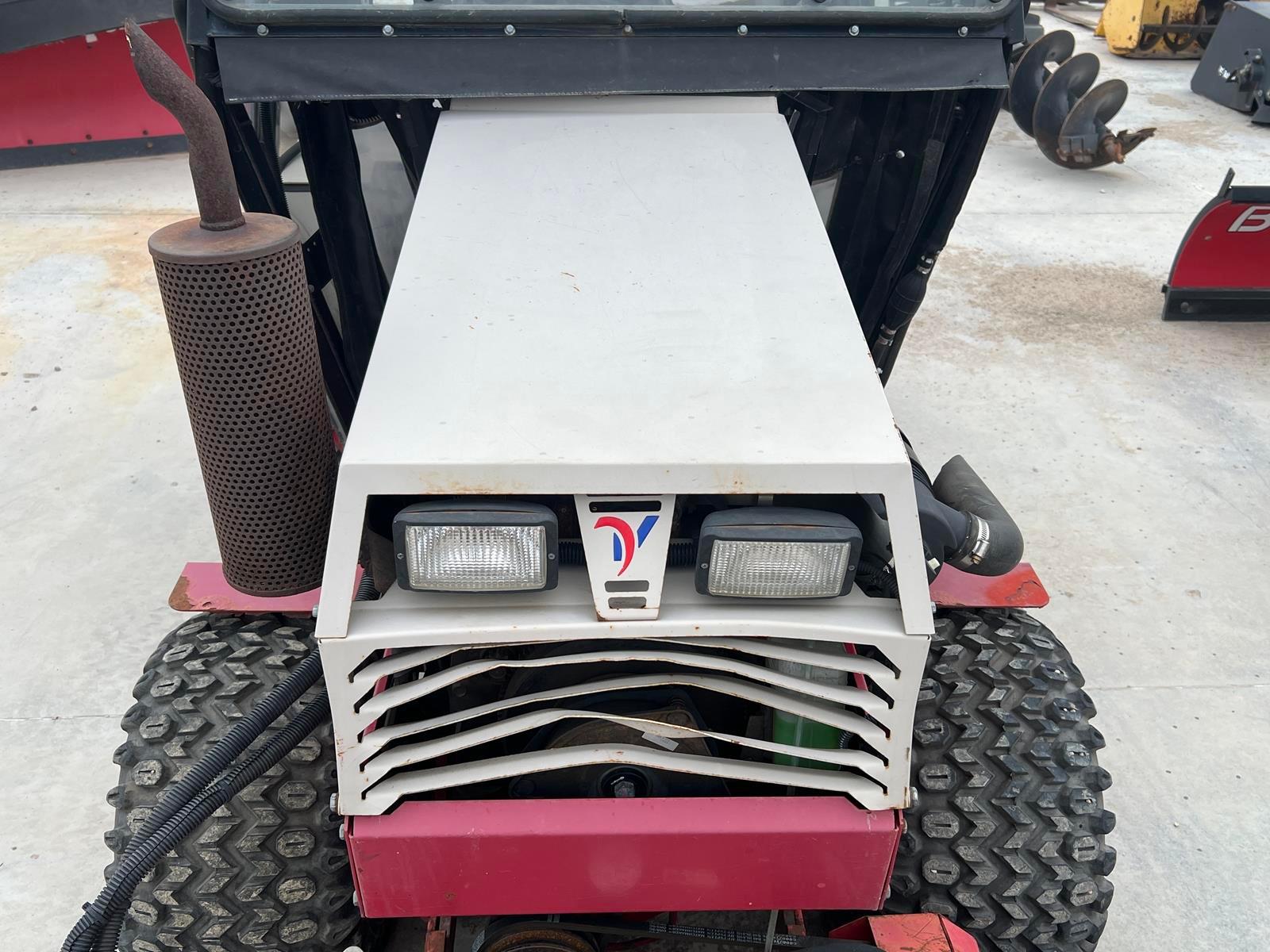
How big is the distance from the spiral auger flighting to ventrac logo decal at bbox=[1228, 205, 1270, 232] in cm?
229

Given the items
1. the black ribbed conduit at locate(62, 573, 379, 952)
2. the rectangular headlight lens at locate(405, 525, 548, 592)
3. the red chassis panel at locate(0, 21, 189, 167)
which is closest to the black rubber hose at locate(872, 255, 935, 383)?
the rectangular headlight lens at locate(405, 525, 548, 592)

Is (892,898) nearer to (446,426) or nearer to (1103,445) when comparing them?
(446,426)

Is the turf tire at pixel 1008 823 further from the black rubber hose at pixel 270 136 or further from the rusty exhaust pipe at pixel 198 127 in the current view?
the black rubber hose at pixel 270 136

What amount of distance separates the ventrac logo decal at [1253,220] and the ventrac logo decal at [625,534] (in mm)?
4904

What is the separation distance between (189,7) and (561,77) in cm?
75

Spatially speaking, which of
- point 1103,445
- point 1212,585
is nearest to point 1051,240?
point 1103,445

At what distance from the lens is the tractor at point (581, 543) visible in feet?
5.34

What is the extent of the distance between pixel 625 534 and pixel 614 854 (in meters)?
0.54

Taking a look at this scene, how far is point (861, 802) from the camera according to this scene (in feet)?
5.79

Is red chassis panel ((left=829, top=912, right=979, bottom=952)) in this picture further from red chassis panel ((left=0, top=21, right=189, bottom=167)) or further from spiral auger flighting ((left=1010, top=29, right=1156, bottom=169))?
red chassis panel ((left=0, top=21, right=189, bottom=167))

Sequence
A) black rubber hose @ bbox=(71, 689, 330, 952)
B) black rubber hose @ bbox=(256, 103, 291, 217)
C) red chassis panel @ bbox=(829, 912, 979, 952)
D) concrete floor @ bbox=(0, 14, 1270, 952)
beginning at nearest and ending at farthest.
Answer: black rubber hose @ bbox=(71, 689, 330, 952), red chassis panel @ bbox=(829, 912, 979, 952), black rubber hose @ bbox=(256, 103, 291, 217), concrete floor @ bbox=(0, 14, 1270, 952)

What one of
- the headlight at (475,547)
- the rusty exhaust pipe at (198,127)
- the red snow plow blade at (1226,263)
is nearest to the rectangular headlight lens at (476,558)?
the headlight at (475,547)

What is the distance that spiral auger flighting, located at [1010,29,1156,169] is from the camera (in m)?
7.59

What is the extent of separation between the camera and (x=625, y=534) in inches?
63.9
